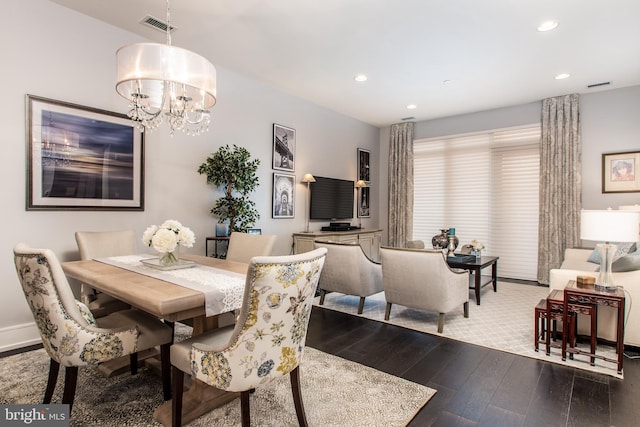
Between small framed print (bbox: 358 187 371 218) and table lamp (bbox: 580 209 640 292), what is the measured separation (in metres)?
4.19

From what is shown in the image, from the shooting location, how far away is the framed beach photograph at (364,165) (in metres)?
6.66

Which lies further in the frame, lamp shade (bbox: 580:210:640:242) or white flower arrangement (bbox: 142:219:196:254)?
lamp shade (bbox: 580:210:640:242)

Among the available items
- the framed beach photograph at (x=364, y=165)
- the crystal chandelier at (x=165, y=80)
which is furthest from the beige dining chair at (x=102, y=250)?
the framed beach photograph at (x=364, y=165)

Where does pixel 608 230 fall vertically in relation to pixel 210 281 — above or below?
above

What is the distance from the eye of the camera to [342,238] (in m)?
5.28

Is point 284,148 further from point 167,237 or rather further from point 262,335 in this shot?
point 262,335

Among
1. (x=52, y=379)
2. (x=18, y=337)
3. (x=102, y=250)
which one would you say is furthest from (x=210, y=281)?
(x=18, y=337)

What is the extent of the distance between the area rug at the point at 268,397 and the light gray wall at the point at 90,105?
0.95 metres

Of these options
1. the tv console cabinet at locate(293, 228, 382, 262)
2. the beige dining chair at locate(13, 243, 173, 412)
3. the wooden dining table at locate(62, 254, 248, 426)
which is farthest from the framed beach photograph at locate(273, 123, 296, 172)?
the beige dining chair at locate(13, 243, 173, 412)

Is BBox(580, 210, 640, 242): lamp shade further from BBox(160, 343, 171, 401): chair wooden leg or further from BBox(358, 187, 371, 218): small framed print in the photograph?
BBox(358, 187, 371, 218): small framed print

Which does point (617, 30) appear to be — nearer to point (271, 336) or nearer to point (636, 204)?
point (636, 204)

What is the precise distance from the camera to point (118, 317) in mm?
2139

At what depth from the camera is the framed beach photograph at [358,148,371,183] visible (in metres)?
6.66

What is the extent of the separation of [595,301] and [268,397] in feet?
7.95
